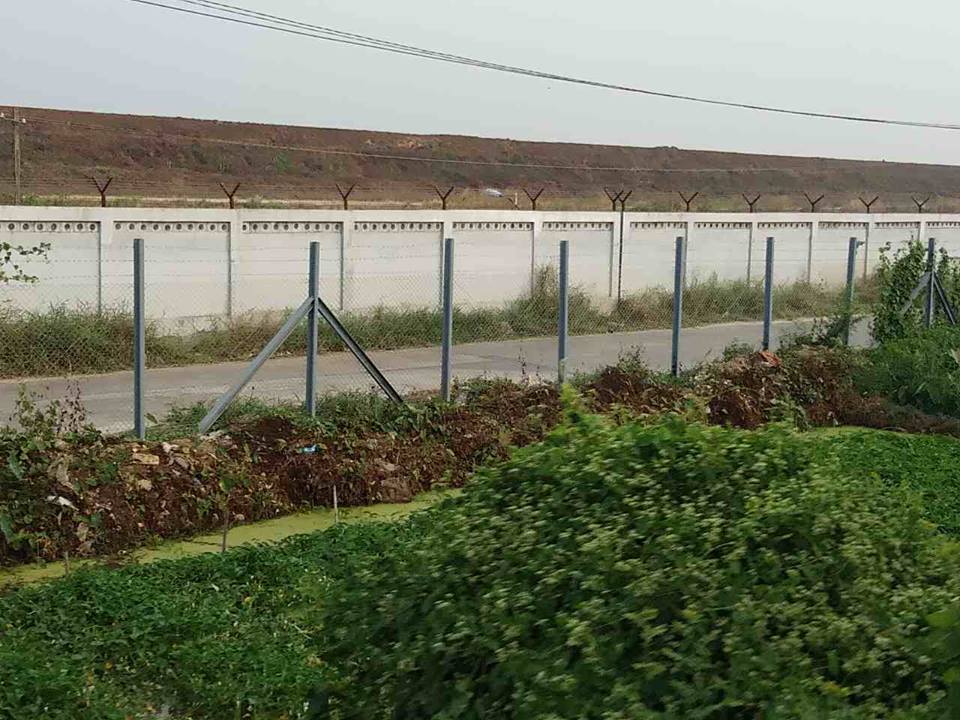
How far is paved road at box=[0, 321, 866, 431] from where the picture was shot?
12.6 m

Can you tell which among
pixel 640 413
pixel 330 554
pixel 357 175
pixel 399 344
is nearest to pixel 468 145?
pixel 357 175

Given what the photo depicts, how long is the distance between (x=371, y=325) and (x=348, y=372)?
2.77 meters

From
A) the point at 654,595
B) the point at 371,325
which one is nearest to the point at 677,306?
the point at 371,325

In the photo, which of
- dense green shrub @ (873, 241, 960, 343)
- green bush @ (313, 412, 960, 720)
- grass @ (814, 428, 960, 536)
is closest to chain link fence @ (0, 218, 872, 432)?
dense green shrub @ (873, 241, 960, 343)

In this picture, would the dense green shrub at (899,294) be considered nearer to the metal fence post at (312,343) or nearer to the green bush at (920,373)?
the green bush at (920,373)

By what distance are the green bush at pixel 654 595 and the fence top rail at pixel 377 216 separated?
40.1 feet

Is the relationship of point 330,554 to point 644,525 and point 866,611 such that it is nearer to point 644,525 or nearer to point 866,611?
→ point 644,525

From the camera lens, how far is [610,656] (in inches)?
145

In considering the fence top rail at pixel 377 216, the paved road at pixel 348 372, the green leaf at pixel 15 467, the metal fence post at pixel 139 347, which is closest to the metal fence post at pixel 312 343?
the metal fence post at pixel 139 347

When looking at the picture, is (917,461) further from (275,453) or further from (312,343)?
(275,453)

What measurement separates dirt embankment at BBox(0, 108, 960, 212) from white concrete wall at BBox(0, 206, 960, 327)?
35.8ft

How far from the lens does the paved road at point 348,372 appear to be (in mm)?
12578

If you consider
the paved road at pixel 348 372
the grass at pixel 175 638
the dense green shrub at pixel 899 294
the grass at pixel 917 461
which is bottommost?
the grass at pixel 175 638

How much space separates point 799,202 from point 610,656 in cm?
6463
